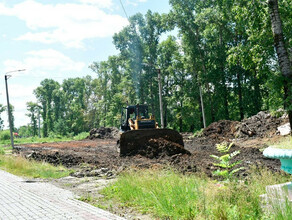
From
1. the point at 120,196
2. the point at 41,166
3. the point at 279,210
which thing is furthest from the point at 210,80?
the point at 279,210

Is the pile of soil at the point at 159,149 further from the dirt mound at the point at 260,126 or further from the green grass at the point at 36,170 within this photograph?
the dirt mound at the point at 260,126

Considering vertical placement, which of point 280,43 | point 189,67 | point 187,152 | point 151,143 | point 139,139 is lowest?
point 187,152

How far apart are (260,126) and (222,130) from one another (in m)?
4.35

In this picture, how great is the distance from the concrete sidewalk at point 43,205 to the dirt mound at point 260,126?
17.1 m

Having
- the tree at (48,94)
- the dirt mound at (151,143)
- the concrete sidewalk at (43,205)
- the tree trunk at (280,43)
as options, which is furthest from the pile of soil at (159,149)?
the tree at (48,94)

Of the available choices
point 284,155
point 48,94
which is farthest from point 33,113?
point 284,155

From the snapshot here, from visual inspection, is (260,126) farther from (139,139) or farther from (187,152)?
(139,139)

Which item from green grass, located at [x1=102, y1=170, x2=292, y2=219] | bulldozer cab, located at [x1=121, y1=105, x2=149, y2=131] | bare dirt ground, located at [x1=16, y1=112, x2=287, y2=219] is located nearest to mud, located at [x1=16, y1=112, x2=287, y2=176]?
bare dirt ground, located at [x1=16, y1=112, x2=287, y2=219]

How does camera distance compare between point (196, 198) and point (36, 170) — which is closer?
point (196, 198)

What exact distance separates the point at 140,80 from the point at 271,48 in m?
35.9

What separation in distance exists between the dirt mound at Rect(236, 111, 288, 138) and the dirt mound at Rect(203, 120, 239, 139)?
0.98 metres

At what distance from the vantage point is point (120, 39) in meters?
51.3

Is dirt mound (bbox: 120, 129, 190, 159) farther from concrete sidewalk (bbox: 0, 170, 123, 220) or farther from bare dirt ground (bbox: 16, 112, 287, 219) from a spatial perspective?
concrete sidewalk (bbox: 0, 170, 123, 220)

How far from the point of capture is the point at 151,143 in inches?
Answer: 631
